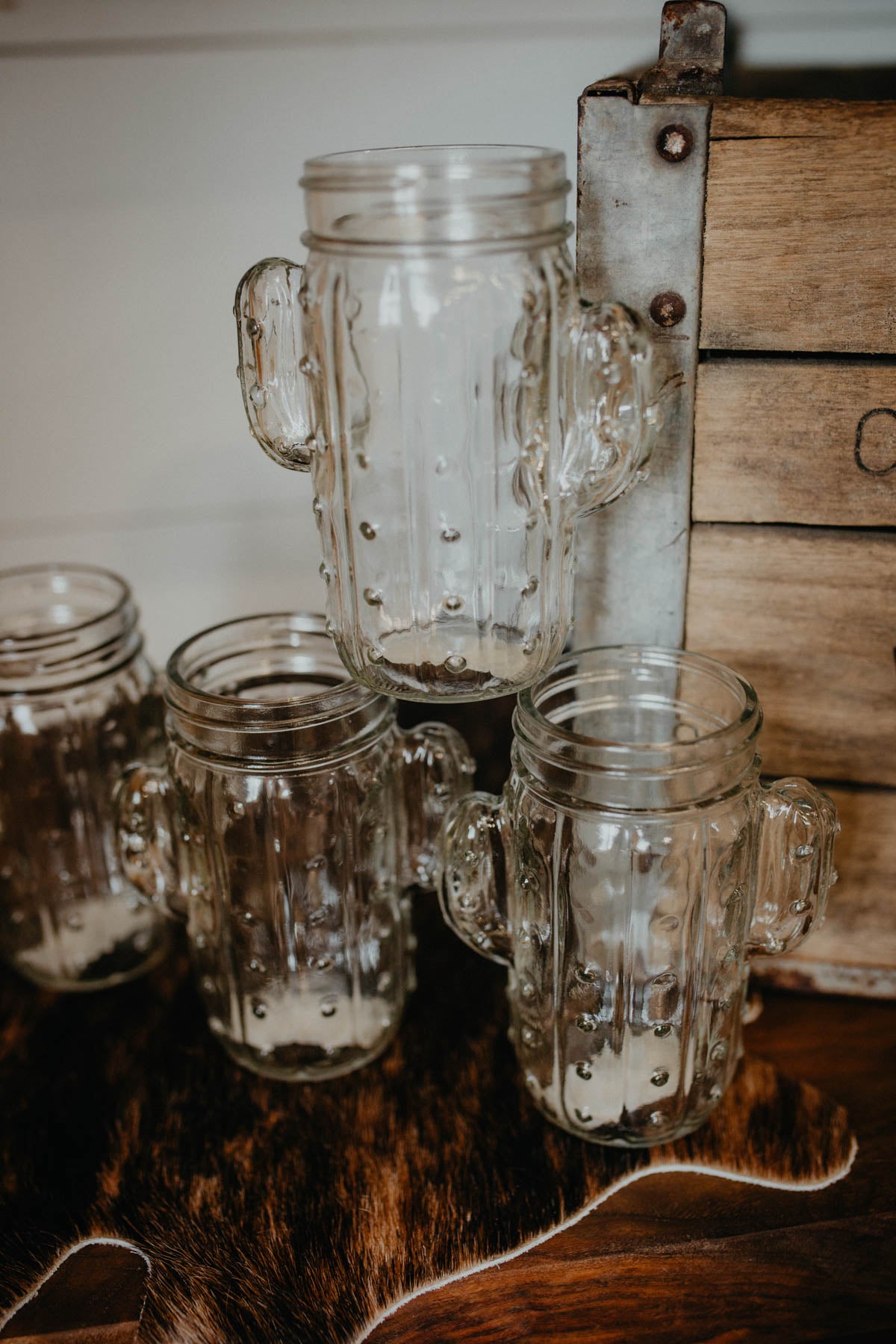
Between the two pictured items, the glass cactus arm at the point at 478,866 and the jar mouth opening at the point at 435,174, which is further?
the glass cactus arm at the point at 478,866

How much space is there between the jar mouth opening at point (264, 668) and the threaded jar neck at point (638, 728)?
10cm

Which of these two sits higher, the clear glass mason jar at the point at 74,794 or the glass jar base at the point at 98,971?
the clear glass mason jar at the point at 74,794

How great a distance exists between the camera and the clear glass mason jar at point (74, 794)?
0.68 meters

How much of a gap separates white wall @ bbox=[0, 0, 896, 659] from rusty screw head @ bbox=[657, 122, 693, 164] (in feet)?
0.60

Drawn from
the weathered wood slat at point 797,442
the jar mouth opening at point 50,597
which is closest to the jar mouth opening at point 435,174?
the weathered wood slat at point 797,442

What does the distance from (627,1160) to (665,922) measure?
0.43ft

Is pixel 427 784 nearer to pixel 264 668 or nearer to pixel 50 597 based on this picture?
pixel 264 668

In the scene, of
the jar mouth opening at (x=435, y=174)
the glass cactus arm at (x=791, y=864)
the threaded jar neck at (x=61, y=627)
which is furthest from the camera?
the threaded jar neck at (x=61, y=627)

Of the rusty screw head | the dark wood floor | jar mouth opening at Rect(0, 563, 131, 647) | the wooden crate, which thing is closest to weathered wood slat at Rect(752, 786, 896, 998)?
the wooden crate

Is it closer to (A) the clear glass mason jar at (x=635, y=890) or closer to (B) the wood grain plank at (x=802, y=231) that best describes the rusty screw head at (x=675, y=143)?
(B) the wood grain plank at (x=802, y=231)

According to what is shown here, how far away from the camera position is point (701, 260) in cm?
52

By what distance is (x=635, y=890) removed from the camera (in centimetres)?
53

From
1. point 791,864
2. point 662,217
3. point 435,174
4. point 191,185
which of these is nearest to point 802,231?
point 662,217

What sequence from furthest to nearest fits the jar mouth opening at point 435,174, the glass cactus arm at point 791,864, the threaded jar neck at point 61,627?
the threaded jar neck at point 61,627
the glass cactus arm at point 791,864
the jar mouth opening at point 435,174
